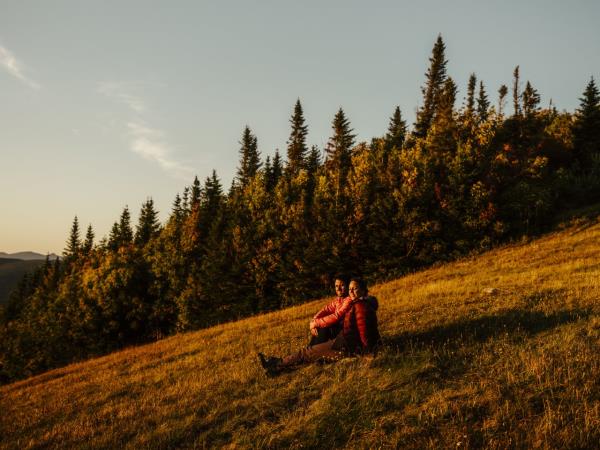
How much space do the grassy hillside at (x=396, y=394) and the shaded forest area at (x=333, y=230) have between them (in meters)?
20.3

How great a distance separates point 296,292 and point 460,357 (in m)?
31.3

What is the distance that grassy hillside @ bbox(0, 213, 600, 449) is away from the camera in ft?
17.7

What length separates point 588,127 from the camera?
49844 mm

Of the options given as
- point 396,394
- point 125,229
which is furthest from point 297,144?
point 396,394

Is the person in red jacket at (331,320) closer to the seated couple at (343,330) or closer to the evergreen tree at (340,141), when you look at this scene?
the seated couple at (343,330)

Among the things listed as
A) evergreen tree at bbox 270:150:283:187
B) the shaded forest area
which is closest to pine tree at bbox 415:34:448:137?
the shaded forest area

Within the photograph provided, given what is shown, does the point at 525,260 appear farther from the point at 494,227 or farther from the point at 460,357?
the point at 460,357

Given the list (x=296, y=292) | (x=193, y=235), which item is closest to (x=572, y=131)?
(x=296, y=292)

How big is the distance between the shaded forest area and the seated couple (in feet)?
82.8

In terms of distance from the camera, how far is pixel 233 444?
6043mm

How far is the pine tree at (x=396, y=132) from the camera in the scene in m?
67.7

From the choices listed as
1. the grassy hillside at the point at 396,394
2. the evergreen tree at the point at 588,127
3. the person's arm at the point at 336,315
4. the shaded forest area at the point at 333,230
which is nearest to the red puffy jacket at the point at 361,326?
the person's arm at the point at 336,315

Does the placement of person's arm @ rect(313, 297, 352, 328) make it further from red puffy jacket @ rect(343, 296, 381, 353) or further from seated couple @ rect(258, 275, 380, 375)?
red puffy jacket @ rect(343, 296, 381, 353)

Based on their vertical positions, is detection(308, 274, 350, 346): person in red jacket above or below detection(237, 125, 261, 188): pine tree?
below
